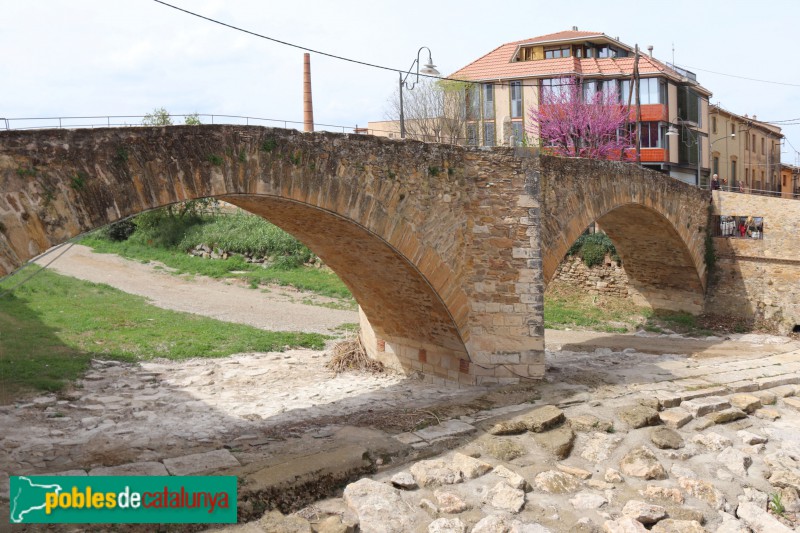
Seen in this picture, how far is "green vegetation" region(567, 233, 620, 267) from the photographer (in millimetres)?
21844

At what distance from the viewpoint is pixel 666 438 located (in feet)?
30.0

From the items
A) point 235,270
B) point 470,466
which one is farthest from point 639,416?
A: point 235,270

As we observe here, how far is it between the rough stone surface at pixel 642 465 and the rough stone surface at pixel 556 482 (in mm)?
778

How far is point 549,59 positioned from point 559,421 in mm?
24819

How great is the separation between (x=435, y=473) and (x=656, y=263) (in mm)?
15376

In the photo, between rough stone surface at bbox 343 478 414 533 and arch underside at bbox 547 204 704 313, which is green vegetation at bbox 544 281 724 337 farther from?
rough stone surface at bbox 343 478 414 533

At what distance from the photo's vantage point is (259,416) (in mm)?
10133

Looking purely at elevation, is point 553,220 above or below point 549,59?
below

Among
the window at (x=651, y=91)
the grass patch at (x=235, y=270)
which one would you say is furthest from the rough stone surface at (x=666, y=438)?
the window at (x=651, y=91)

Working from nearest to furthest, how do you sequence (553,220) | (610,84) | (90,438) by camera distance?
(90,438) < (553,220) < (610,84)

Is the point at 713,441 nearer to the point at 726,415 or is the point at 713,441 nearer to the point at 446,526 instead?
the point at 726,415

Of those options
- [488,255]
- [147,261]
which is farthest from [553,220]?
[147,261]

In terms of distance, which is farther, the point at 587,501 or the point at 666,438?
the point at 666,438

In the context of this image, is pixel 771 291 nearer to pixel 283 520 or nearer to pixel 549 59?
pixel 549 59
